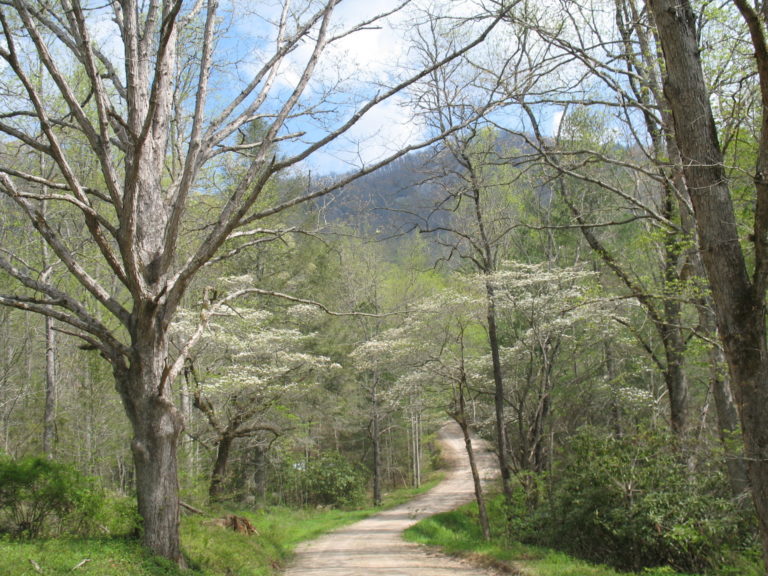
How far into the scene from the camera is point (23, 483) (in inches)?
230

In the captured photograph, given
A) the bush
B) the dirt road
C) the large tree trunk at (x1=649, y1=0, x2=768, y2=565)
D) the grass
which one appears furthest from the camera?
the dirt road

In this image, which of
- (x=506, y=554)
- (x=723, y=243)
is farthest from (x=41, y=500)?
(x=506, y=554)

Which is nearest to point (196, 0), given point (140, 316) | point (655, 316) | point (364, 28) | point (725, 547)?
point (364, 28)

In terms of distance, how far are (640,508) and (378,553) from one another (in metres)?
5.92

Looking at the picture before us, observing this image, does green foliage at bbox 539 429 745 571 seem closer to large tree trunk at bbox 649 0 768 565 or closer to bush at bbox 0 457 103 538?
large tree trunk at bbox 649 0 768 565

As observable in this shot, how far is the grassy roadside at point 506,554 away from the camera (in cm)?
761

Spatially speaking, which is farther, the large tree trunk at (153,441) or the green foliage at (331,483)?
the green foliage at (331,483)

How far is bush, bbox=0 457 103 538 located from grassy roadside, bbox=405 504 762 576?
19.9 ft

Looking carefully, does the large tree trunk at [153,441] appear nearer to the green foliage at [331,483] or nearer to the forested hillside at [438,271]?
the forested hillside at [438,271]

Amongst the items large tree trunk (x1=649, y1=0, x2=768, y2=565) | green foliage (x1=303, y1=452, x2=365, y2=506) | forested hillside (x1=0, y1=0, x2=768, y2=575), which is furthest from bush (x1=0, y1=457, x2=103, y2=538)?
green foliage (x1=303, y1=452, x2=365, y2=506)

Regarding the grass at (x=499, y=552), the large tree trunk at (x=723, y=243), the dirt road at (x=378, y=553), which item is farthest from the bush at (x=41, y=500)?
the large tree trunk at (x=723, y=243)

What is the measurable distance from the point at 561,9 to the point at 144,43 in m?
5.02

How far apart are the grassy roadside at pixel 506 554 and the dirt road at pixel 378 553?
1.18ft

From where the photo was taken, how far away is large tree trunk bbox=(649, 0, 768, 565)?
3.51m
